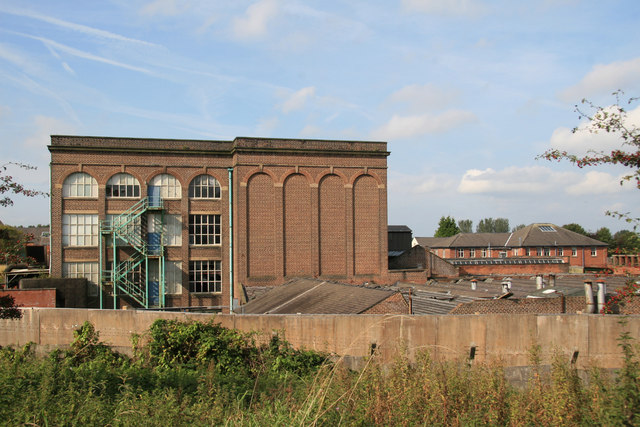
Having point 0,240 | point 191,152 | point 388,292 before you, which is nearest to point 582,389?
point 0,240

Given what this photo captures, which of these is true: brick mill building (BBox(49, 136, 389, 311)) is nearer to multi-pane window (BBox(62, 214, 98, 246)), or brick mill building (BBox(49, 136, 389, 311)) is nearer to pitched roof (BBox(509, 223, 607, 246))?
multi-pane window (BBox(62, 214, 98, 246))

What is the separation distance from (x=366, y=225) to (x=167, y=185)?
12863 mm

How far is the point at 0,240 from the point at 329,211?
83.1 feet

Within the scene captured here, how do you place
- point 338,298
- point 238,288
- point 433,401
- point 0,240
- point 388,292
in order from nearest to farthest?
point 433,401 < point 0,240 < point 388,292 < point 338,298 < point 238,288

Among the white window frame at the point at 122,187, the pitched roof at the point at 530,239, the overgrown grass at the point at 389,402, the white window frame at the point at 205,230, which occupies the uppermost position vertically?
the white window frame at the point at 122,187

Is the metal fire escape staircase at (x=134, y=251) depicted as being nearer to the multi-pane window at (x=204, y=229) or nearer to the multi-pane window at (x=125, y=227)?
the multi-pane window at (x=125, y=227)

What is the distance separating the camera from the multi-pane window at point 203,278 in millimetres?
33531

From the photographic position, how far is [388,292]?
1816 centimetres

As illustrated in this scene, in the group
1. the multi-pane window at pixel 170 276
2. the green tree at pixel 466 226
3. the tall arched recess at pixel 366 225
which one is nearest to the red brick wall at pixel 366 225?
the tall arched recess at pixel 366 225

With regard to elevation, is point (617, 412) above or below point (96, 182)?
below

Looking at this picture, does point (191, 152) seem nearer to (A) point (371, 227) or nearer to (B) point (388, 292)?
(A) point (371, 227)

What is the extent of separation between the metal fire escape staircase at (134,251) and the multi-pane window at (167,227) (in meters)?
0.06

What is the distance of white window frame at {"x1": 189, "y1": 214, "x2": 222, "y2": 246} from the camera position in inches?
1328

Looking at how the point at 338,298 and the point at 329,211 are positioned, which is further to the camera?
the point at 329,211
